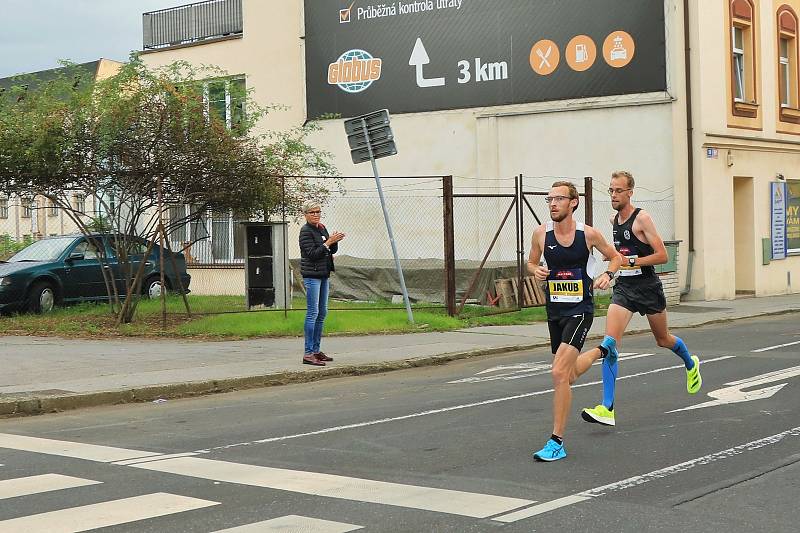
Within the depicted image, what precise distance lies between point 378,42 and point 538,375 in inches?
670

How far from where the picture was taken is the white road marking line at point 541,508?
19.5 ft

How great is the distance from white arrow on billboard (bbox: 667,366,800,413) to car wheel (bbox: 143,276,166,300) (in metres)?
13.7

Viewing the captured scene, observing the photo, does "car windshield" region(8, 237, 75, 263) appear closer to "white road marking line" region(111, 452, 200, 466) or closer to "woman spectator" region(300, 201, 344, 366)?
"woman spectator" region(300, 201, 344, 366)

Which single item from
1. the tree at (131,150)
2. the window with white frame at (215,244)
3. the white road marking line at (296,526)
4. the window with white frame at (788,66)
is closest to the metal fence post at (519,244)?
the tree at (131,150)

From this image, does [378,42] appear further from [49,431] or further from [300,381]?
[49,431]

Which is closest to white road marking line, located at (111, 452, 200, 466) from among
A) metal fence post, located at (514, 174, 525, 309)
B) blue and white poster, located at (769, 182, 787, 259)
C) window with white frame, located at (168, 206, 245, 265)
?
metal fence post, located at (514, 174, 525, 309)

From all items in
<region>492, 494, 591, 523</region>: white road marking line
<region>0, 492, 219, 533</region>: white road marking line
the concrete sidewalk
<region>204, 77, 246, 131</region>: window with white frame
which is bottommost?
<region>492, 494, 591, 523</region>: white road marking line

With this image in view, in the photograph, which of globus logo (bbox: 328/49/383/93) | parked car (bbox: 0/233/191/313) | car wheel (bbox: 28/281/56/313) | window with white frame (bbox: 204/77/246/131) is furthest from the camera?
globus logo (bbox: 328/49/383/93)

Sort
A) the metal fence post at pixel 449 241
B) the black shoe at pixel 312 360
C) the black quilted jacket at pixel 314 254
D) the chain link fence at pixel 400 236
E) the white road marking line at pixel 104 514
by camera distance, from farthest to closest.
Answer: the chain link fence at pixel 400 236 < the metal fence post at pixel 449 241 < the black shoe at pixel 312 360 < the black quilted jacket at pixel 314 254 < the white road marking line at pixel 104 514

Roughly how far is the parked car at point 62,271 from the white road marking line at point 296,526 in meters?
13.4

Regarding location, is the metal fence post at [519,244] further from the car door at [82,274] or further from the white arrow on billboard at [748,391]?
the white arrow on billboard at [748,391]

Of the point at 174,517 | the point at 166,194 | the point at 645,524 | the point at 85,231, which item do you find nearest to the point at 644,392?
the point at 645,524

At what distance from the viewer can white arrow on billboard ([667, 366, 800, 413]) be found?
10039mm

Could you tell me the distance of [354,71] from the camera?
92.9 feet
